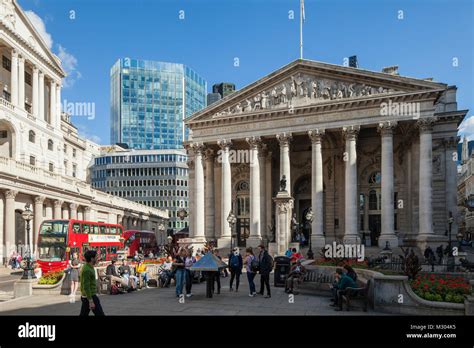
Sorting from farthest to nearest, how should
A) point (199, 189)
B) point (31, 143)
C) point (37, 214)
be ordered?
point (31, 143) → point (199, 189) → point (37, 214)

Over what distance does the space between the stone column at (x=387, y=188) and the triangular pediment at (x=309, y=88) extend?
11.3 ft

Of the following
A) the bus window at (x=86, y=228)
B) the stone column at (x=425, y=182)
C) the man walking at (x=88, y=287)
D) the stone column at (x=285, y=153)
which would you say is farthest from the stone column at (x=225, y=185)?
the man walking at (x=88, y=287)

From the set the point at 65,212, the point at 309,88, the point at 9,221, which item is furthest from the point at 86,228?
the point at 309,88

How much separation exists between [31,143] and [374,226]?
138 ft

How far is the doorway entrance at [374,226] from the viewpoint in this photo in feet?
155

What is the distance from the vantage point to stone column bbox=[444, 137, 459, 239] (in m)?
44.4

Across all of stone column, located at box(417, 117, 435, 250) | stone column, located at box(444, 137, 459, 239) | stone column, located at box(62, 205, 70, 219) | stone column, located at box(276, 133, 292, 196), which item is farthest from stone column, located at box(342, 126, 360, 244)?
stone column, located at box(62, 205, 70, 219)

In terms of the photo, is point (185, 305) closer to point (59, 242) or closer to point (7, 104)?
point (59, 242)

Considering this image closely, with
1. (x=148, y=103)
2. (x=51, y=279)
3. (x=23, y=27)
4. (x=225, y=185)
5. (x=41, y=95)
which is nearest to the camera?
(x=51, y=279)

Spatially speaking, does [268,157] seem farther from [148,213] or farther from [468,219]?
[468,219]

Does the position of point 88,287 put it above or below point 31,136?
below

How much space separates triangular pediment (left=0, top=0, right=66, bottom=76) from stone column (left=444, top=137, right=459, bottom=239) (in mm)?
49904

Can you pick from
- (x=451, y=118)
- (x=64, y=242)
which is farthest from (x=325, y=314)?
(x=451, y=118)

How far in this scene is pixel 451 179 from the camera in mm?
44812
